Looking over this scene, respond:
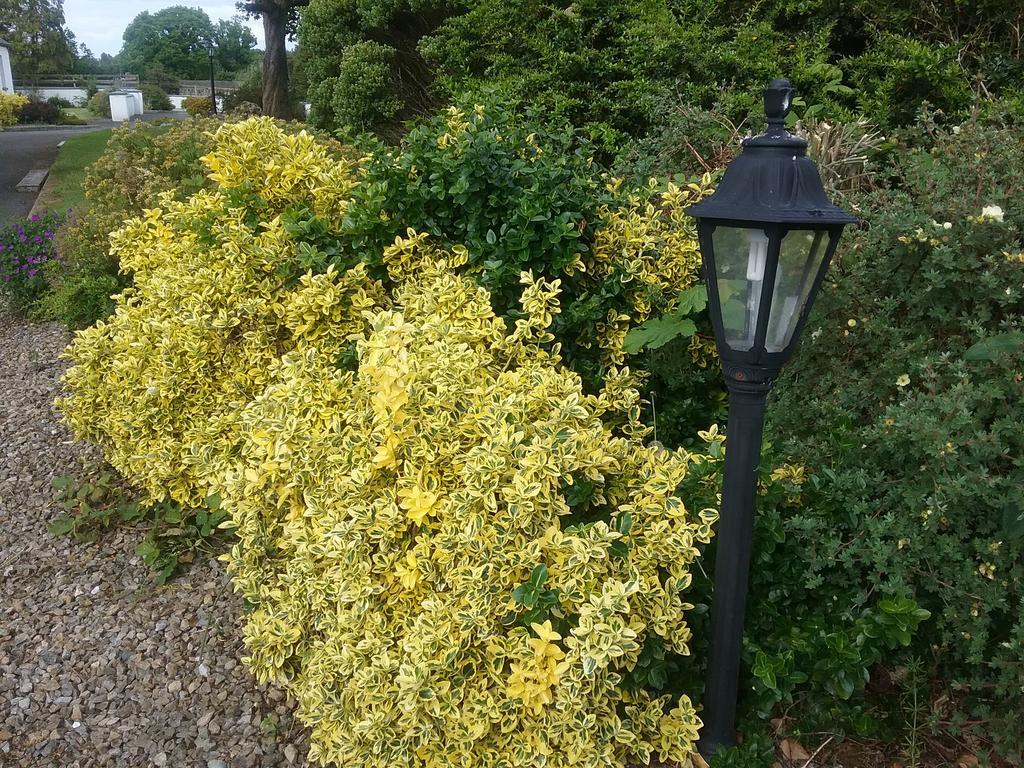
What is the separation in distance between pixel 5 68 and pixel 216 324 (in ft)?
187

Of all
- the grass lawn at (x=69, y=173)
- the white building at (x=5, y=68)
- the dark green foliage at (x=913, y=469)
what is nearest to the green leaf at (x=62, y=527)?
the dark green foliage at (x=913, y=469)

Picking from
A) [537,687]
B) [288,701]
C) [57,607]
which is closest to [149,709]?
[288,701]

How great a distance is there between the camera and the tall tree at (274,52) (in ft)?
45.9

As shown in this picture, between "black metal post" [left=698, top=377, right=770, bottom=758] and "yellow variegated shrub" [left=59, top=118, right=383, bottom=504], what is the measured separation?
1.83 m

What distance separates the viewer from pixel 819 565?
2248mm

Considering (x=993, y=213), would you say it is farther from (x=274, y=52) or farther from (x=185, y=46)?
(x=185, y=46)

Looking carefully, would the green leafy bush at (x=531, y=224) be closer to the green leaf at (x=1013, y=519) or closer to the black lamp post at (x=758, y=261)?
the black lamp post at (x=758, y=261)

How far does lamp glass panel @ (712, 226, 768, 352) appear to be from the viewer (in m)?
1.65

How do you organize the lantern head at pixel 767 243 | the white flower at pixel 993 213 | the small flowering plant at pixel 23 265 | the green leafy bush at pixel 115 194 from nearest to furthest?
the lantern head at pixel 767 243, the white flower at pixel 993 213, the green leafy bush at pixel 115 194, the small flowering plant at pixel 23 265

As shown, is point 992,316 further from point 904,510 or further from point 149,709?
point 149,709

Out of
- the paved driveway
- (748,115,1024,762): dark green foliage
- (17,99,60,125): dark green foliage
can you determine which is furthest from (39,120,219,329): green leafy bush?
(17,99,60,125): dark green foliage

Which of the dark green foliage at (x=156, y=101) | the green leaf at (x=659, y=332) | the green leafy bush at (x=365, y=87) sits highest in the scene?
the dark green foliage at (x=156, y=101)

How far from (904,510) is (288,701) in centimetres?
220

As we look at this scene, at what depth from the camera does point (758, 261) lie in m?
1.66
